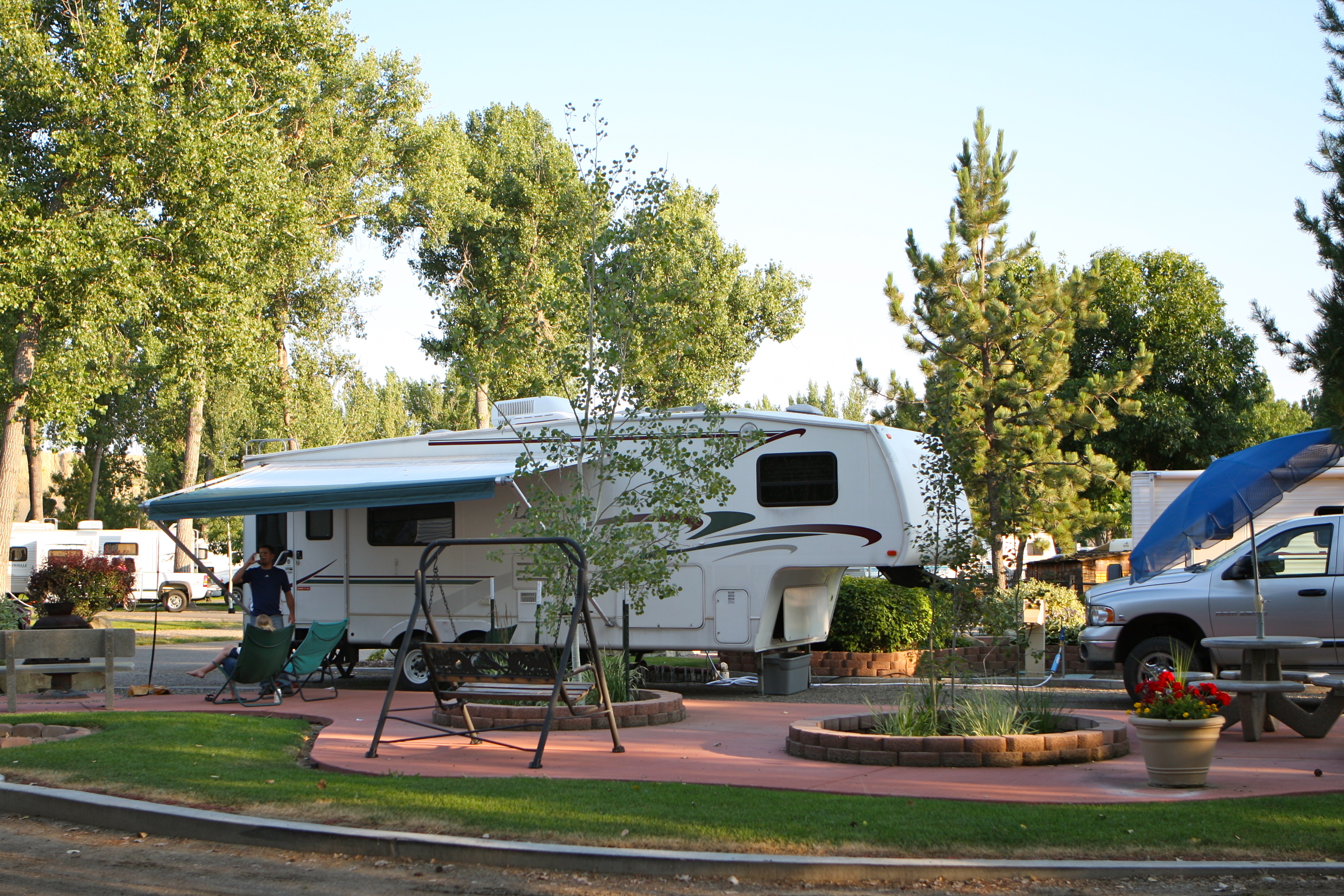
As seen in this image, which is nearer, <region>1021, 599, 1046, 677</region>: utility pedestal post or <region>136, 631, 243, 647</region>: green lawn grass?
<region>1021, 599, 1046, 677</region>: utility pedestal post

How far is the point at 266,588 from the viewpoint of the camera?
1366 cm

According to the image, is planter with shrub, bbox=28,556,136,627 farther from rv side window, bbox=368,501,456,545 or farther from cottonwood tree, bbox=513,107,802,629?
cottonwood tree, bbox=513,107,802,629

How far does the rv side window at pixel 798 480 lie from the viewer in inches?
520

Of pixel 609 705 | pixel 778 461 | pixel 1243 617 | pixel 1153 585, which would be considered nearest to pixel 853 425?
pixel 778 461

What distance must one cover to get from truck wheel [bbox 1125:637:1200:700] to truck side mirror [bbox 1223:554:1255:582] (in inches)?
31.4

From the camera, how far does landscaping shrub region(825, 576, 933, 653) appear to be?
51.0 ft

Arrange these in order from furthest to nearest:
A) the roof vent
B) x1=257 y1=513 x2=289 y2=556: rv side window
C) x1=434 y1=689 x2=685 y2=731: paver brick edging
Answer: x1=257 y1=513 x2=289 y2=556: rv side window, the roof vent, x1=434 y1=689 x2=685 y2=731: paver brick edging

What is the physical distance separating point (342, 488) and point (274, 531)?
2.77 m

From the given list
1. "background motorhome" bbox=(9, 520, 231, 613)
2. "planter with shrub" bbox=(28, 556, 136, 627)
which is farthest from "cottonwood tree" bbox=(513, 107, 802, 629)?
"background motorhome" bbox=(9, 520, 231, 613)

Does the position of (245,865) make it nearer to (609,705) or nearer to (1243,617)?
(609,705)

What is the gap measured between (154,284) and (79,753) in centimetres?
1704

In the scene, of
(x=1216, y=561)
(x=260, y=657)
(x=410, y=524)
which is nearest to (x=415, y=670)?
(x=410, y=524)

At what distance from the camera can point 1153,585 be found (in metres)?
11.9

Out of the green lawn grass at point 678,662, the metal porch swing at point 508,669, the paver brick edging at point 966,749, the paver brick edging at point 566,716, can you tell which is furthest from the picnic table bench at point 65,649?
the paver brick edging at point 966,749
